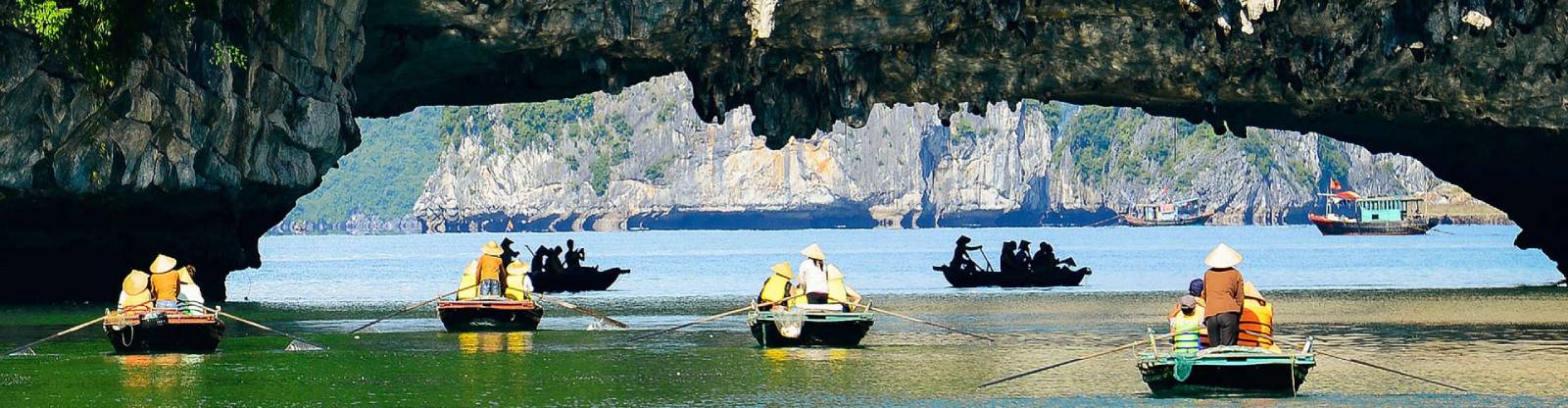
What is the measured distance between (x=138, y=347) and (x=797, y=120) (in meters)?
15.1

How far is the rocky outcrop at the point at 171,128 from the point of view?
3312 cm

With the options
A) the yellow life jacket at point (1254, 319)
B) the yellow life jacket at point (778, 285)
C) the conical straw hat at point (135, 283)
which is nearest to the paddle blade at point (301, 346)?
the conical straw hat at point (135, 283)

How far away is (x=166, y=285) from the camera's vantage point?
27141 mm

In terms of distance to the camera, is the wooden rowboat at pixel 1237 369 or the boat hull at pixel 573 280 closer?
the wooden rowboat at pixel 1237 369

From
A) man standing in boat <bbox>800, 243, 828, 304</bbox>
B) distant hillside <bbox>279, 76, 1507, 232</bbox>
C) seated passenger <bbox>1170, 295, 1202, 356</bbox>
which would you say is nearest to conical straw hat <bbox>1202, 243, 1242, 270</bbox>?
seated passenger <bbox>1170, 295, 1202, 356</bbox>

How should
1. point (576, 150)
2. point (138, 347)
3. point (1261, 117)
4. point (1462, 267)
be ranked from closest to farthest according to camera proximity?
point (138, 347) → point (1261, 117) → point (1462, 267) → point (576, 150)

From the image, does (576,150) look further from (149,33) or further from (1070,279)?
(149,33)

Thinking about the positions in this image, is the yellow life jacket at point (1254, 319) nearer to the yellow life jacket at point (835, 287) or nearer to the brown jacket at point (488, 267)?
the yellow life jacket at point (835, 287)

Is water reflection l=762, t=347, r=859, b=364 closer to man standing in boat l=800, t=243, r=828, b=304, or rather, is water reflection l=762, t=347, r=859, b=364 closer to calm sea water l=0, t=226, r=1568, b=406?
calm sea water l=0, t=226, r=1568, b=406

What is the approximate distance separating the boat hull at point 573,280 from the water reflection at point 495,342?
18.4m

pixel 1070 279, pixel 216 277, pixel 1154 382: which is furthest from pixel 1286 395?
pixel 1070 279

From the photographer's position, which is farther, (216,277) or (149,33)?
(216,277)

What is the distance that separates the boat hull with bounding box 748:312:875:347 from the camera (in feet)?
92.6

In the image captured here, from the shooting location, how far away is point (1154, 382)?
69.8ft
